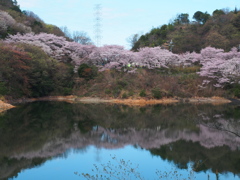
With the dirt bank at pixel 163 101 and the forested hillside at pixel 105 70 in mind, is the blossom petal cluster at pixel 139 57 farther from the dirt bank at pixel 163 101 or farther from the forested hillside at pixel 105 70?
the dirt bank at pixel 163 101

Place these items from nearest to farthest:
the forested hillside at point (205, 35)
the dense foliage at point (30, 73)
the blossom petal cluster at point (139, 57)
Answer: the dense foliage at point (30, 73) → the blossom petal cluster at point (139, 57) → the forested hillside at point (205, 35)

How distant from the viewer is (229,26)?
158 feet

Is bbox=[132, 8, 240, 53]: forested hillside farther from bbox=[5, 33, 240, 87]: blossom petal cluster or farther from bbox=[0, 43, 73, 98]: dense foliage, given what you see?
bbox=[0, 43, 73, 98]: dense foliage

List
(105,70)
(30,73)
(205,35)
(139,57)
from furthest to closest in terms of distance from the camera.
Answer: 1. (205,35)
2. (139,57)
3. (105,70)
4. (30,73)

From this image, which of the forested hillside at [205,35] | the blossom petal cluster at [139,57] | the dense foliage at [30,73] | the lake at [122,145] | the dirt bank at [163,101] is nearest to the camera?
the lake at [122,145]

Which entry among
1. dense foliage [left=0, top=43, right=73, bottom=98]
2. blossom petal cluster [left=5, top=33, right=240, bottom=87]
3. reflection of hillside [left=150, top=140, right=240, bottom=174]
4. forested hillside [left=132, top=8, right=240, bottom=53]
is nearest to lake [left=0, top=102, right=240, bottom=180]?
reflection of hillside [left=150, top=140, right=240, bottom=174]

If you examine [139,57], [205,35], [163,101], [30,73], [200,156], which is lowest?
[163,101]

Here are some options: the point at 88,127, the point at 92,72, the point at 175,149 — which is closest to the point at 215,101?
the point at 92,72

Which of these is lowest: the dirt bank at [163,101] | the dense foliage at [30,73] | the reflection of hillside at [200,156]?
the dirt bank at [163,101]

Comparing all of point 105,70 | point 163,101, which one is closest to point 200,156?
point 163,101

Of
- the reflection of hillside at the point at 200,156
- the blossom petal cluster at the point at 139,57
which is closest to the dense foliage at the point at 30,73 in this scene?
the blossom petal cluster at the point at 139,57

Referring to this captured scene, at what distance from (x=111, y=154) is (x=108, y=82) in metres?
22.4

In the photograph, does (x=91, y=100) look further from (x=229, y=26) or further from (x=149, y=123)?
(x=229, y=26)

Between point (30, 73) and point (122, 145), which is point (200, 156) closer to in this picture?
point (122, 145)
